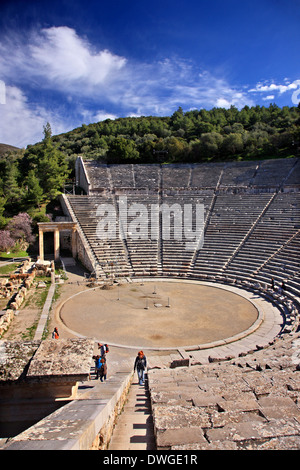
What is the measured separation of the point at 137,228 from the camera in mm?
25562

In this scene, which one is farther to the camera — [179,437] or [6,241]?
[6,241]

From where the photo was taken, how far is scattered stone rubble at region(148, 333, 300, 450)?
308cm

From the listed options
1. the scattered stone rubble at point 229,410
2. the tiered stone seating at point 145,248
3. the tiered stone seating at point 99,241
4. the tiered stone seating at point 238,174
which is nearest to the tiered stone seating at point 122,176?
the tiered stone seating at point 99,241

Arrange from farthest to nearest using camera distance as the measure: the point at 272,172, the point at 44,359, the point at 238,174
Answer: the point at 238,174
the point at 272,172
the point at 44,359

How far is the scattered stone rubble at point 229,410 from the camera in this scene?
3080 millimetres

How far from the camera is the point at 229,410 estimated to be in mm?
4020

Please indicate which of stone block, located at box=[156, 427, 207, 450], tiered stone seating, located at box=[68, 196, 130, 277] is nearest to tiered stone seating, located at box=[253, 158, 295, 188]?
tiered stone seating, located at box=[68, 196, 130, 277]

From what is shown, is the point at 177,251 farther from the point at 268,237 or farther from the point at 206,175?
the point at 206,175

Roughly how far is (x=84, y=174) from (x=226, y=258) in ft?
62.0

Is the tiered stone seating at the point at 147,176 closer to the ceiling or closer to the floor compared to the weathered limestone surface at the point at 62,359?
closer to the ceiling

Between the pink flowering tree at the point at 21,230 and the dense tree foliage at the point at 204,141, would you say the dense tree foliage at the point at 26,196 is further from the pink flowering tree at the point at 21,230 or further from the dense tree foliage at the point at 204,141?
the dense tree foliage at the point at 204,141

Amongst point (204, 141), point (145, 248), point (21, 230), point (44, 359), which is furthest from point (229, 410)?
point (204, 141)

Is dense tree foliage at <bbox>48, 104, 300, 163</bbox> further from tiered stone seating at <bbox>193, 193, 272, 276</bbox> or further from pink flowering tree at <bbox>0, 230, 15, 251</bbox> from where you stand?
pink flowering tree at <bbox>0, 230, 15, 251</bbox>

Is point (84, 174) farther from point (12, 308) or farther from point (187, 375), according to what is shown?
point (187, 375)
